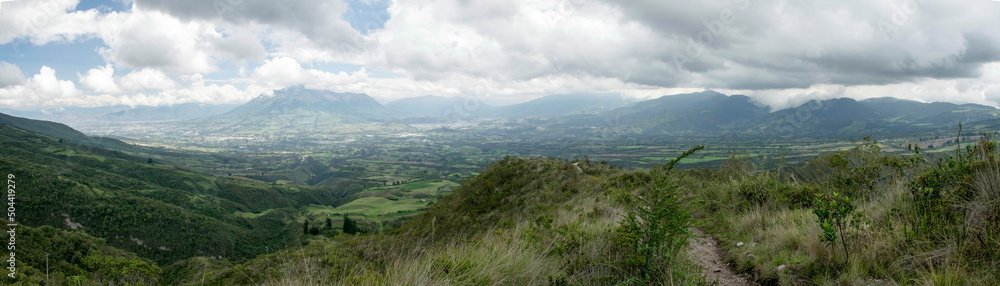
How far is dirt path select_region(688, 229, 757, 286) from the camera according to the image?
4.21 meters

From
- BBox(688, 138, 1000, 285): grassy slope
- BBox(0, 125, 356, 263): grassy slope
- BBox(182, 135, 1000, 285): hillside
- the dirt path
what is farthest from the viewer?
BBox(0, 125, 356, 263): grassy slope

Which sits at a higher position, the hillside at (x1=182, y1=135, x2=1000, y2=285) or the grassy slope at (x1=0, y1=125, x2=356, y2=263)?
the hillside at (x1=182, y1=135, x2=1000, y2=285)

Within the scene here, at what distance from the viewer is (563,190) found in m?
14.7

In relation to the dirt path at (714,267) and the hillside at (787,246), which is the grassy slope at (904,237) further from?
the dirt path at (714,267)

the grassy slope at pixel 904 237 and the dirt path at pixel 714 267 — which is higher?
the grassy slope at pixel 904 237

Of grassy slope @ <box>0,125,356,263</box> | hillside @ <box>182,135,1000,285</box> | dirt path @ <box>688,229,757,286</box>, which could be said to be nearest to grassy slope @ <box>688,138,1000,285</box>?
hillside @ <box>182,135,1000,285</box>

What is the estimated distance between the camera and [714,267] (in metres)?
4.73

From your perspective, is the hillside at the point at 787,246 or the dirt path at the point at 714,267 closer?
the hillside at the point at 787,246

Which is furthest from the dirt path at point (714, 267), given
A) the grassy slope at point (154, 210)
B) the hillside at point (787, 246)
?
the grassy slope at point (154, 210)

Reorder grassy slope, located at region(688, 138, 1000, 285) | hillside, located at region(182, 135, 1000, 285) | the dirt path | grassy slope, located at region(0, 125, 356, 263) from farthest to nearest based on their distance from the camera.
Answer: grassy slope, located at region(0, 125, 356, 263)
the dirt path
hillside, located at region(182, 135, 1000, 285)
grassy slope, located at region(688, 138, 1000, 285)

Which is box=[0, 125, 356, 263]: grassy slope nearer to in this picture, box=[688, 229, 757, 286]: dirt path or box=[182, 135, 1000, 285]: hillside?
box=[182, 135, 1000, 285]: hillside

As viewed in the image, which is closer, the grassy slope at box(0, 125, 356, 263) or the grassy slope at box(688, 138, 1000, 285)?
the grassy slope at box(688, 138, 1000, 285)

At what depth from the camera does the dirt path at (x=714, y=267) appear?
4.21 metres

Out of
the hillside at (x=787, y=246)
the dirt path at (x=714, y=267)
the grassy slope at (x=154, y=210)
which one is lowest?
the grassy slope at (x=154, y=210)
